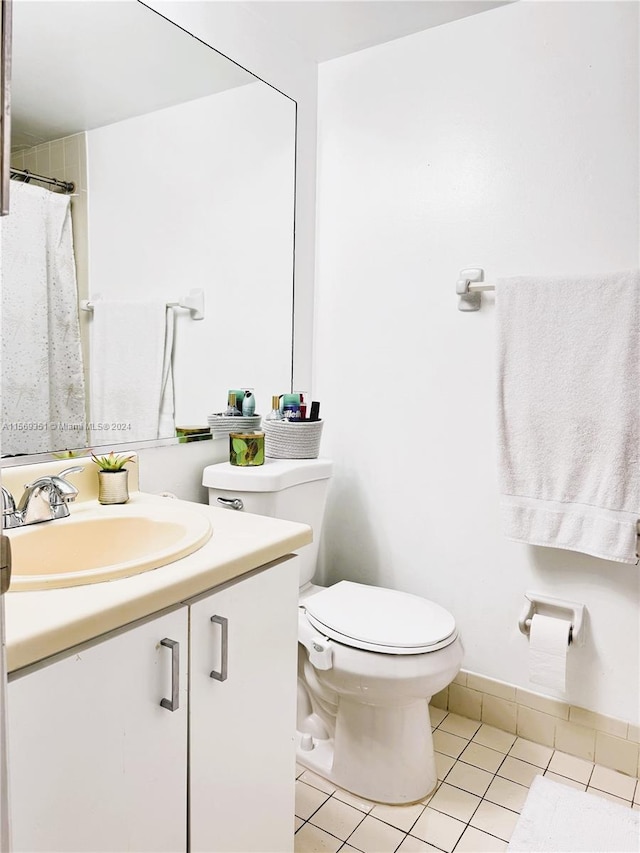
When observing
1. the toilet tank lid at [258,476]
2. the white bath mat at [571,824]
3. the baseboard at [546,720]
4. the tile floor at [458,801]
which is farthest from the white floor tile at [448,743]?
the toilet tank lid at [258,476]

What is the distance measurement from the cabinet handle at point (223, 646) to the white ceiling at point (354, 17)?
1745 mm

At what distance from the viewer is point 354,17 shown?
183 cm

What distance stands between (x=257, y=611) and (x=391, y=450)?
100 centimetres

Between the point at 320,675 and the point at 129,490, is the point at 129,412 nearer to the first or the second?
the point at 129,490

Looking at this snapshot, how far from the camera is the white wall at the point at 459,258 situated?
1.63m

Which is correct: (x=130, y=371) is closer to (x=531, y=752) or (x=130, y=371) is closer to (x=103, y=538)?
(x=103, y=538)

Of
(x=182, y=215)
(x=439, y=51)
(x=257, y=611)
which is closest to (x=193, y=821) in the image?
(x=257, y=611)

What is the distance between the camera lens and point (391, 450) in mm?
1996

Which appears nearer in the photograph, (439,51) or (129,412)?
(129,412)

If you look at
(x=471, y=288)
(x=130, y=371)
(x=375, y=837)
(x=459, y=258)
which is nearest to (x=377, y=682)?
(x=375, y=837)

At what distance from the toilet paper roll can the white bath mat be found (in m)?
0.26

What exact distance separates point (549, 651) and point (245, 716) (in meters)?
0.95

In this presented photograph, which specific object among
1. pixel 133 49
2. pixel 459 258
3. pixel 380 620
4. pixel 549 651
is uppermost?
pixel 133 49

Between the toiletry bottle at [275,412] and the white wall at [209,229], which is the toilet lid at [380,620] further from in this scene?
the white wall at [209,229]
